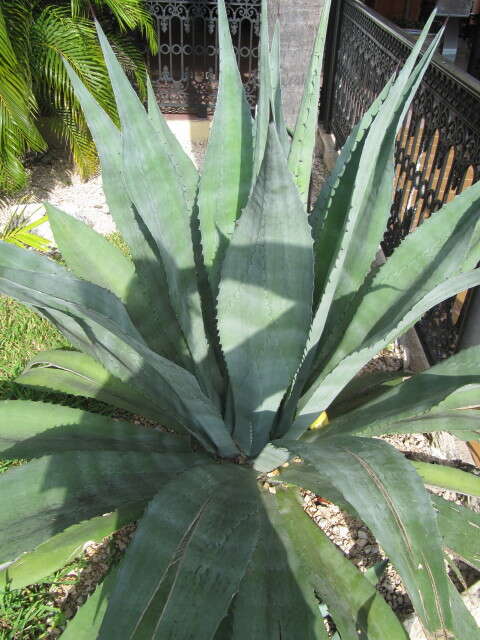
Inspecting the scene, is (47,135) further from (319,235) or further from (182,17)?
(319,235)

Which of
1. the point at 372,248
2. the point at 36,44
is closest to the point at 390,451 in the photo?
the point at 372,248

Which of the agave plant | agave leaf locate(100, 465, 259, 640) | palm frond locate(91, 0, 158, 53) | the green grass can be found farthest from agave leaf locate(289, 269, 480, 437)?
palm frond locate(91, 0, 158, 53)

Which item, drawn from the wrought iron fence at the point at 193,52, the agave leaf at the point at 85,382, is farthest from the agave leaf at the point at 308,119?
the wrought iron fence at the point at 193,52

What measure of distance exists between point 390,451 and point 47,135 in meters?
4.13

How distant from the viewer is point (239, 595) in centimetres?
105

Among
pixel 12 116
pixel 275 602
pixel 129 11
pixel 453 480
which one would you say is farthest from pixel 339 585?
pixel 129 11

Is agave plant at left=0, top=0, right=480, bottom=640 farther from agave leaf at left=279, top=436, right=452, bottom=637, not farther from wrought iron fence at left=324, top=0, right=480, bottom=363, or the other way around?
wrought iron fence at left=324, top=0, right=480, bottom=363

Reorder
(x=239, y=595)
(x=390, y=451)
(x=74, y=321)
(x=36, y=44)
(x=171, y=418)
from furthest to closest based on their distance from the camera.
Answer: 1. (x=36, y=44)
2. (x=171, y=418)
3. (x=239, y=595)
4. (x=74, y=321)
5. (x=390, y=451)

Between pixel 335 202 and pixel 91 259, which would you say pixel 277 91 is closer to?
pixel 335 202

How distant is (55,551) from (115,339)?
537 mm

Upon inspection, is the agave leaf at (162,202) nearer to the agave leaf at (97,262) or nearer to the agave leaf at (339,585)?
the agave leaf at (97,262)

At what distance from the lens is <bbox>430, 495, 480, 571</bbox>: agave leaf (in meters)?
1.14

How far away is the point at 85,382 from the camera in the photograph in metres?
1.50

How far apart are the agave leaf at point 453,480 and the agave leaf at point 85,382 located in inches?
27.4
